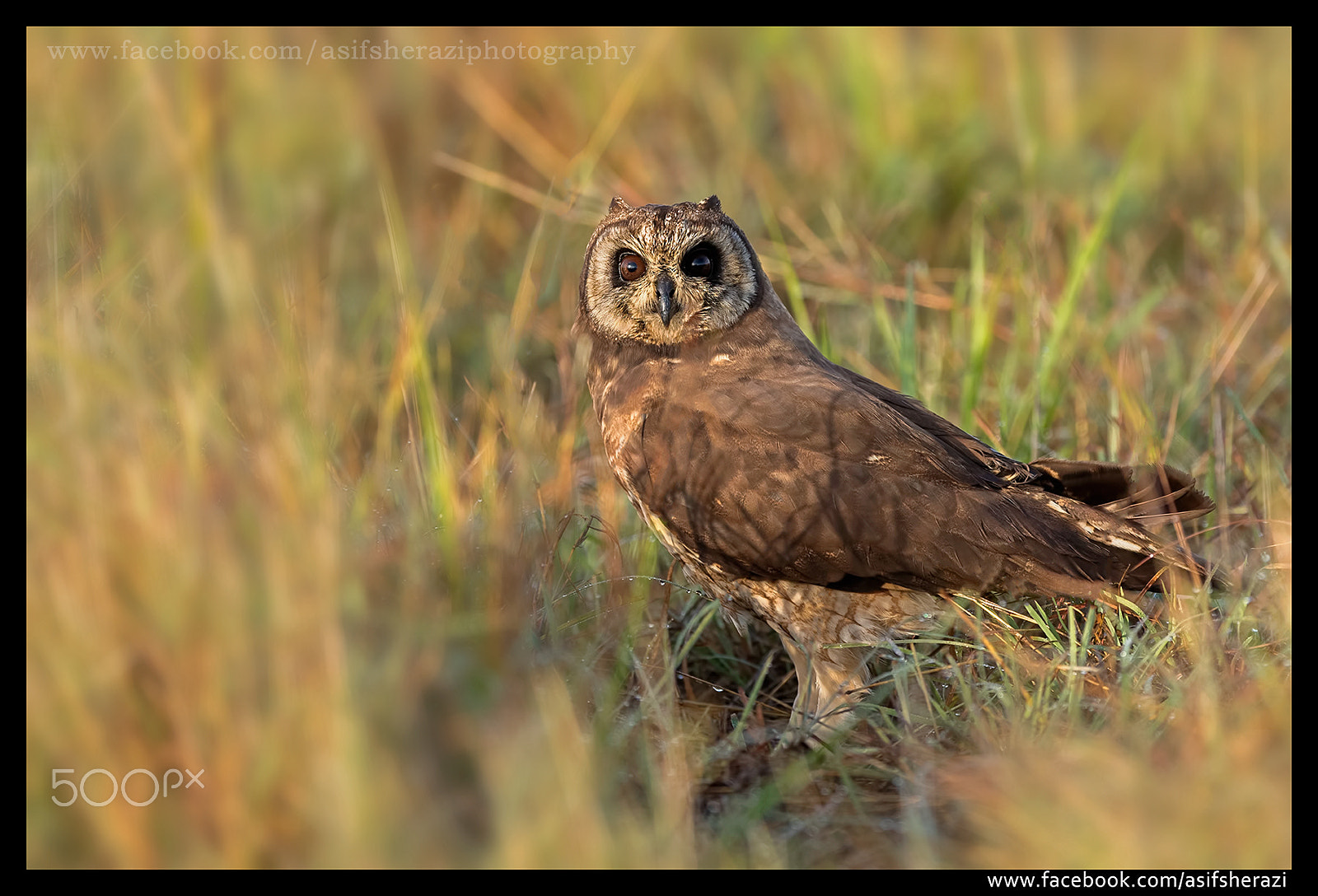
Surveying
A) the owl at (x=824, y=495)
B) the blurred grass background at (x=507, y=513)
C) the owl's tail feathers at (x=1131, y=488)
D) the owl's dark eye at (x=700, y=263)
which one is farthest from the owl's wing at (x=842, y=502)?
the owl's dark eye at (x=700, y=263)

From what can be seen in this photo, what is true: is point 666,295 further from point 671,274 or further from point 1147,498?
point 1147,498

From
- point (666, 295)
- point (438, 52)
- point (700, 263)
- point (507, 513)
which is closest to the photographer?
point (507, 513)

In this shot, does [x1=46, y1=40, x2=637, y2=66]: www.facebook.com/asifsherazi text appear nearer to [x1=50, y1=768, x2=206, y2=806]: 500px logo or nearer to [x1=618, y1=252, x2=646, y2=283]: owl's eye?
[x1=618, y1=252, x2=646, y2=283]: owl's eye

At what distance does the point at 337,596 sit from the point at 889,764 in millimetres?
1537

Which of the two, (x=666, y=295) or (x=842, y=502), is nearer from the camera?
(x=842, y=502)

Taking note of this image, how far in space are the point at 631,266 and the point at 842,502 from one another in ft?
3.62

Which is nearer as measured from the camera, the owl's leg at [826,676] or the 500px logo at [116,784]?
the 500px logo at [116,784]

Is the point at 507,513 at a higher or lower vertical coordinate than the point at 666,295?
lower

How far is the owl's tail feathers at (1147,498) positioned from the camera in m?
3.54

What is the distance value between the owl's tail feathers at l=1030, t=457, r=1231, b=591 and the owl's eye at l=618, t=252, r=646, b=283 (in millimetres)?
1427

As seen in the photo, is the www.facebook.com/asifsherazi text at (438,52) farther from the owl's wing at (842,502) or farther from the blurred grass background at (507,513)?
the owl's wing at (842,502)

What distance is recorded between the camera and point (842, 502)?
140 inches

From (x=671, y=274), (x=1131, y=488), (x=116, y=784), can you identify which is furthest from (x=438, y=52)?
(x=116, y=784)

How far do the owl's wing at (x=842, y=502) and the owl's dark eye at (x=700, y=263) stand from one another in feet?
1.67
